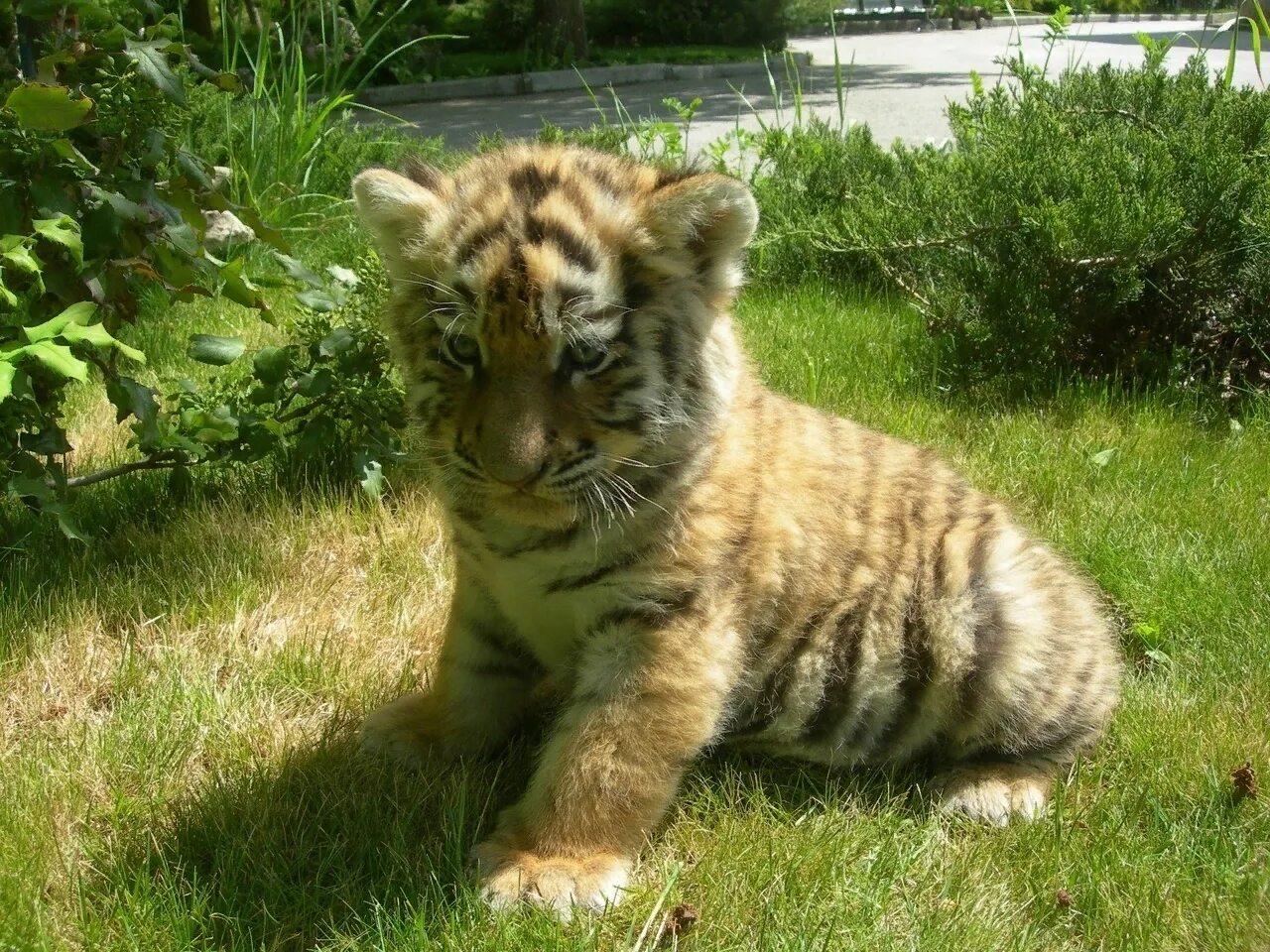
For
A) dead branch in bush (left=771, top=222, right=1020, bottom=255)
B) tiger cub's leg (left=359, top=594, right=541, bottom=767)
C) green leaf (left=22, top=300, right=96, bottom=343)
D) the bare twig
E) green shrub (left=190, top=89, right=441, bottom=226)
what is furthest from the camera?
green shrub (left=190, top=89, right=441, bottom=226)

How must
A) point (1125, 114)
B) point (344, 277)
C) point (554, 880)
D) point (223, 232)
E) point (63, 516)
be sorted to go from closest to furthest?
point (554, 880)
point (63, 516)
point (344, 277)
point (1125, 114)
point (223, 232)

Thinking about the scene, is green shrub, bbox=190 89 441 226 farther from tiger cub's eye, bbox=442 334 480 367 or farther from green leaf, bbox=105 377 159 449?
tiger cub's eye, bbox=442 334 480 367

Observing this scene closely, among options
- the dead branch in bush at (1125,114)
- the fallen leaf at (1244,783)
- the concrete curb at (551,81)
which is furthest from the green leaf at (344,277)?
the concrete curb at (551,81)

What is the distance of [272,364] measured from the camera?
4500mm

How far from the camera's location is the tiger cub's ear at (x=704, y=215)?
280 centimetres

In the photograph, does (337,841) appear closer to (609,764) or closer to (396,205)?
(609,764)

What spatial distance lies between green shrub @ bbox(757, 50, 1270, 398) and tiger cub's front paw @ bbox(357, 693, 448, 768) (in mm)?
3405

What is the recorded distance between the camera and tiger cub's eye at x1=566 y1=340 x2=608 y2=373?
2.69 m

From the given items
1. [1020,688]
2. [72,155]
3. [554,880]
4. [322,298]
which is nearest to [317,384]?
[322,298]

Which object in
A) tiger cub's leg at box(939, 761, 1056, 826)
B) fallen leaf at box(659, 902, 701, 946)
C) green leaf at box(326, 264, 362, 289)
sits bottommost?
tiger cub's leg at box(939, 761, 1056, 826)

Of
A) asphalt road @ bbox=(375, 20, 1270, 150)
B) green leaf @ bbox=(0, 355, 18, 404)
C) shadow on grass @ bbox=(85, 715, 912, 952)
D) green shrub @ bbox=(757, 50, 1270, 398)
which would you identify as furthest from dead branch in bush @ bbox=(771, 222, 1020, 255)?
asphalt road @ bbox=(375, 20, 1270, 150)

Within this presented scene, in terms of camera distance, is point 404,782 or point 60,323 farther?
point 404,782

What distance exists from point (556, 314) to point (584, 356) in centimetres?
13

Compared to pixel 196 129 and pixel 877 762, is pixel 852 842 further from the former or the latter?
pixel 196 129
